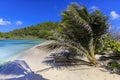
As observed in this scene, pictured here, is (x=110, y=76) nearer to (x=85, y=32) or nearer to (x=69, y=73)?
(x=69, y=73)

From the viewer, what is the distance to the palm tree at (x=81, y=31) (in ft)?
39.2

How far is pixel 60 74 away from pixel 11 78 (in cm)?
213

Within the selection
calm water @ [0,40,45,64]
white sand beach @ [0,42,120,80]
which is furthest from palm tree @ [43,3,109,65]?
calm water @ [0,40,45,64]

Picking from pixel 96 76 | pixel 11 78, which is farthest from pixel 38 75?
pixel 96 76

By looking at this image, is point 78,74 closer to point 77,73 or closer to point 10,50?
point 77,73

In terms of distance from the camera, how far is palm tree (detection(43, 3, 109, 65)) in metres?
11.9

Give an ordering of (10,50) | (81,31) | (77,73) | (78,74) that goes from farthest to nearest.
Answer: (10,50), (81,31), (77,73), (78,74)

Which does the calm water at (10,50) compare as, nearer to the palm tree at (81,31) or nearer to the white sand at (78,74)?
the palm tree at (81,31)

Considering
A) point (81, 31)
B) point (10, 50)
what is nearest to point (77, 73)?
point (81, 31)

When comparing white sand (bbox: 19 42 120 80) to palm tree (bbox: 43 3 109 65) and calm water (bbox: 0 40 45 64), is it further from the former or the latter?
calm water (bbox: 0 40 45 64)

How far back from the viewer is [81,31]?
12203 millimetres

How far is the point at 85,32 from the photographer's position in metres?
12.2

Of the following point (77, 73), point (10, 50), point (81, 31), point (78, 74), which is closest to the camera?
point (78, 74)

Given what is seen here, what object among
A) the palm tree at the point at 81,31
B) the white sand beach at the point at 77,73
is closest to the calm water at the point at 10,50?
the palm tree at the point at 81,31
